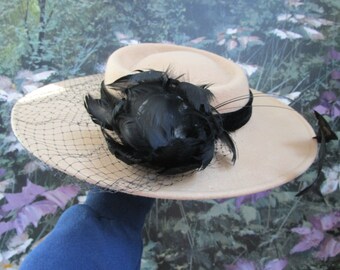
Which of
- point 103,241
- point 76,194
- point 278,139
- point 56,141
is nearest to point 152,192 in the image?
point 103,241

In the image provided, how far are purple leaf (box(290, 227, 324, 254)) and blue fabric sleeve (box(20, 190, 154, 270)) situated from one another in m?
0.70

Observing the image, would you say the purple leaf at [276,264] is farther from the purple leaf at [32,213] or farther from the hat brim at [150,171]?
the purple leaf at [32,213]

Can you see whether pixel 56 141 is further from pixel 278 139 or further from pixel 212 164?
pixel 278 139

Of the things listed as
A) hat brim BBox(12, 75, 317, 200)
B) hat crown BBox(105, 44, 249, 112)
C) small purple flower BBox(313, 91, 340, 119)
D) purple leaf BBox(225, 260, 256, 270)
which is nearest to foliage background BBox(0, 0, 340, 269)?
small purple flower BBox(313, 91, 340, 119)

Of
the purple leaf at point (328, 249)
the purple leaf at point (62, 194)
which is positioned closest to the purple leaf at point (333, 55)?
the purple leaf at point (328, 249)

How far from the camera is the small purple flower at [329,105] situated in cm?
116

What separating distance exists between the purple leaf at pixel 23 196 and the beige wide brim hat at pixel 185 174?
42cm

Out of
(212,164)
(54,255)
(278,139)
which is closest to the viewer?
(54,255)

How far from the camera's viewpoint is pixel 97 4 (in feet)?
3.73

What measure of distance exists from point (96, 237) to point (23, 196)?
0.69m

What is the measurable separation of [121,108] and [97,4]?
2.18 feet

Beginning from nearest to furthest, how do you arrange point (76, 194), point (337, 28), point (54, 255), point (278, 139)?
1. point (54, 255)
2. point (278, 139)
3. point (337, 28)
4. point (76, 194)

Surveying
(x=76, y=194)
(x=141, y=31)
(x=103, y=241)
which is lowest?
(x=76, y=194)

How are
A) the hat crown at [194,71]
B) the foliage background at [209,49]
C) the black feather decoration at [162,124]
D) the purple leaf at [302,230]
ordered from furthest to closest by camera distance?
the purple leaf at [302,230]
the foliage background at [209,49]
the hat crown at [194,71]
the black feather decoration at [162,124]
